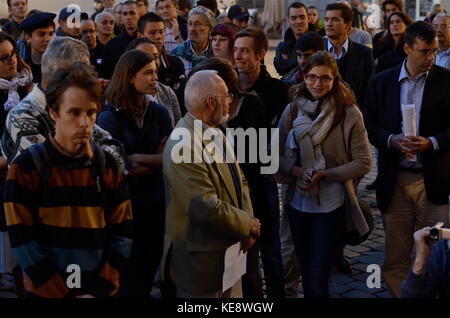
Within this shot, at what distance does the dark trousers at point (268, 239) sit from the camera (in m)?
4.79

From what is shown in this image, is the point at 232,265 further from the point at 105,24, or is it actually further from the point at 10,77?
the point at 105,24

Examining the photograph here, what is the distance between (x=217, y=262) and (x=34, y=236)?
1.15m

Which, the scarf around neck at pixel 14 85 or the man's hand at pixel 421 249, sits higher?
the scarf around neck at pixel 14 85

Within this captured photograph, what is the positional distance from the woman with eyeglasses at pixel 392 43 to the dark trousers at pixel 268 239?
384cm

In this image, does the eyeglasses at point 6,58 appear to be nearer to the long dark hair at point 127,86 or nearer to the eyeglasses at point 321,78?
the long dark hair at point 127,86

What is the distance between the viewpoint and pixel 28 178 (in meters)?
3.07

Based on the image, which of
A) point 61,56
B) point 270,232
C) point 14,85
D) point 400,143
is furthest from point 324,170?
point 14,85

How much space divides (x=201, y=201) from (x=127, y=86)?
3.82 ft

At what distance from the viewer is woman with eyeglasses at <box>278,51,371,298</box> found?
4645 mm

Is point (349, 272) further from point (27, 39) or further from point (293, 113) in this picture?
point (27, 39)

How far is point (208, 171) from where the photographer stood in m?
3.81

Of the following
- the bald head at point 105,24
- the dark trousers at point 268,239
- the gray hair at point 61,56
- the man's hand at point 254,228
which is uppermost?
the bald head at point 105,24

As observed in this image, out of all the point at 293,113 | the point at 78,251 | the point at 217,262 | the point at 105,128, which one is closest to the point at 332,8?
the point at 293,113

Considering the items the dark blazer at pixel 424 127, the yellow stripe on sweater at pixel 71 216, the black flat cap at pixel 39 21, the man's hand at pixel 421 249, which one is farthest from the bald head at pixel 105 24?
the man's hand at pixel 421 249
